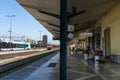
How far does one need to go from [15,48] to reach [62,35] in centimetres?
8191

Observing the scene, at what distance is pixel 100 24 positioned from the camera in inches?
1483

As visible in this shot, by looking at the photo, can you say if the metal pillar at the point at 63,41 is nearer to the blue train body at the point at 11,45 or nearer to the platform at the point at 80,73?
the platform at the point at 80,73

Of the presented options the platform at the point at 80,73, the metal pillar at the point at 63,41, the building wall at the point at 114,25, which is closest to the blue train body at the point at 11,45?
the building wall at the point at 114,25

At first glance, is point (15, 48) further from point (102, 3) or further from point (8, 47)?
→ point (102, 3)

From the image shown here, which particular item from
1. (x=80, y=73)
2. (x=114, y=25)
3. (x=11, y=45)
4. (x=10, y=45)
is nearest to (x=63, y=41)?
(x=80, y=73)

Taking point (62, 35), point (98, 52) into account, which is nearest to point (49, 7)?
point (98, 52)

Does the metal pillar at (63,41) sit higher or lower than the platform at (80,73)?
higher

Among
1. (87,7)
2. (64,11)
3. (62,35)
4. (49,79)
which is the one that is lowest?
(49,79)

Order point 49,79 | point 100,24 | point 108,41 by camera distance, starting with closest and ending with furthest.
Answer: point 49,79
point 108,41
point 100,24

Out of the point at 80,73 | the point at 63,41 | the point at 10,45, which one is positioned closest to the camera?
the point at 63,41

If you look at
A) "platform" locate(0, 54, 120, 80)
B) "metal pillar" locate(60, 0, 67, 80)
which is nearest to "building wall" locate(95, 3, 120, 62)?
"platform" locate(0, 54, 120, 80)

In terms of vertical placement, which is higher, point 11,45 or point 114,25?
point 114,25

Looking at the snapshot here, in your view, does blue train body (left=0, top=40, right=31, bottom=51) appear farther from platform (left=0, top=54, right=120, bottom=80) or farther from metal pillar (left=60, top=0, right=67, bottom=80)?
metal pillar (left=60, top=0, right=67, bottom=80)

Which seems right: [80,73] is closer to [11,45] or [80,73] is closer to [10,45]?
[10,45]
